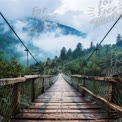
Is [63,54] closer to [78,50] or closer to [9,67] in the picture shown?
[78,50]

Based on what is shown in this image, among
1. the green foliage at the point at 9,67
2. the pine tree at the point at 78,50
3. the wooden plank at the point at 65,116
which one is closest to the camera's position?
the wooden plank at the point at 65,116

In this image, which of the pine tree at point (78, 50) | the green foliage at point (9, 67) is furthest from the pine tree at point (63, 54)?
the green foliage at point (9, 67)

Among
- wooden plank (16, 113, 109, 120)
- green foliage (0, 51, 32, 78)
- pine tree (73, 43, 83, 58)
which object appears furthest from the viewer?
pine tree (73, 43, 83, 58)

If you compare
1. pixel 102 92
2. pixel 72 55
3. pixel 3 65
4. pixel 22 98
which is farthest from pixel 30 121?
pixel 72 55

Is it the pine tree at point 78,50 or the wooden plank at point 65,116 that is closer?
the wooden plank at point 65,116

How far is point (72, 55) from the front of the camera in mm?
135375

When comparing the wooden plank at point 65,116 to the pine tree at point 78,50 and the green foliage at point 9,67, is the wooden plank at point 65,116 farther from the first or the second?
the pine tree at point 78,50

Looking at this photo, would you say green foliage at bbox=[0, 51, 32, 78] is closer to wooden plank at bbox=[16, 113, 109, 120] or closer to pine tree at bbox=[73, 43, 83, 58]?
wooden plank at bbox=[16, 113, 109, 120]

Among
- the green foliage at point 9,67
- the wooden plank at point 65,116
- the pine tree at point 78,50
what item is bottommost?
the wooden plank at point 65,116

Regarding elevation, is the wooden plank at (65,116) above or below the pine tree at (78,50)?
below

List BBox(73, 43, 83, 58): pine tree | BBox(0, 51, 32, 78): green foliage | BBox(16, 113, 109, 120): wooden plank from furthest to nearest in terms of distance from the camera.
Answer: BBox(73, 43, 83, 58): pine tree < BBox(0, 51, 32, 78): green foliage < BBox(16, 113, 109, 120): wooden plank

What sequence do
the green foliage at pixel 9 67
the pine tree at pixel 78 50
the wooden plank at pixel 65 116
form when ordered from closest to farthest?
the wooden plank at pixel 65 116 → the green foliage at pixel 9 67 → the pine tree at pixel 78 50

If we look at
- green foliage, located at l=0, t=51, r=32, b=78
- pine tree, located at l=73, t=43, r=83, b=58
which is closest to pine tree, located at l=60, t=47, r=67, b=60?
pine tree, located at l=73, t=43, r=83, b=58

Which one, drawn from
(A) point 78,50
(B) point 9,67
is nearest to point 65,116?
(B) point 9,67
